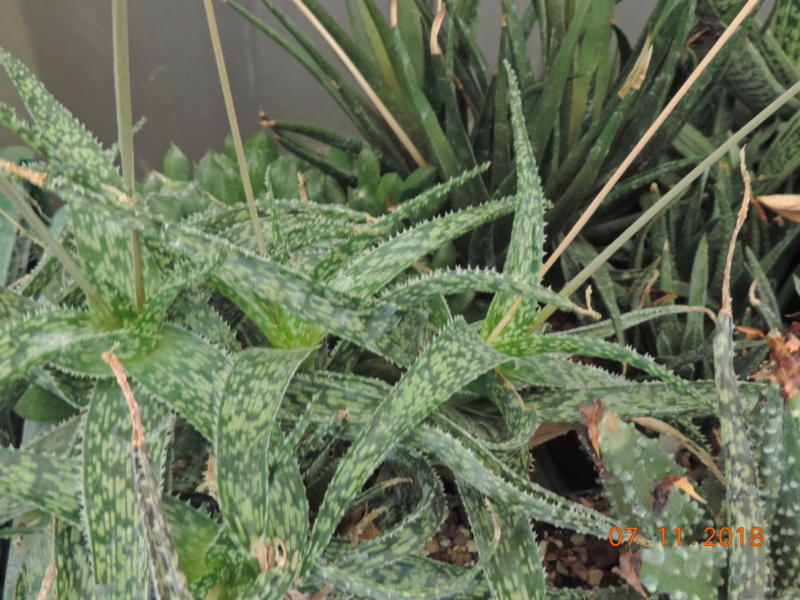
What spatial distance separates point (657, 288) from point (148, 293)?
418 millimetres

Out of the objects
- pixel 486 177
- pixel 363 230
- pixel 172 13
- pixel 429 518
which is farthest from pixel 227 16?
pixel 429 518

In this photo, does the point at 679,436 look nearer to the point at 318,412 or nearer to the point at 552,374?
the point at 552,374

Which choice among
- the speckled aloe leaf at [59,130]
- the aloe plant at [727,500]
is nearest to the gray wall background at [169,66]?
the speckled aloe leaf at [59,130]

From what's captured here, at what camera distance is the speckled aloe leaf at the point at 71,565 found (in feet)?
0.90

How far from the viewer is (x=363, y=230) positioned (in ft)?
1.08

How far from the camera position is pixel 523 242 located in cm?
34

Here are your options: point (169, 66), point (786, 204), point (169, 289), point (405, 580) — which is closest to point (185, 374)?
point (169, 289)

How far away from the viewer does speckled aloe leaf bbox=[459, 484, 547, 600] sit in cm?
29

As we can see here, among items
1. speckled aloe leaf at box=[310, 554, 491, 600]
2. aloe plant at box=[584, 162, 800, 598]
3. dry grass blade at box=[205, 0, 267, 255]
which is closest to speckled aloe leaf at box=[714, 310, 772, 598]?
aloe plant at box=[584, 162, 800, 598]

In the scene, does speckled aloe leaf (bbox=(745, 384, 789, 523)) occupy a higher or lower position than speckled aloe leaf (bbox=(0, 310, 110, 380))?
lower

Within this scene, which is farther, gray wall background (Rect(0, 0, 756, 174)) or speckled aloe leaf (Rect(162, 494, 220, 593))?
gray wall background (Rect(0, 0, 756, 174))

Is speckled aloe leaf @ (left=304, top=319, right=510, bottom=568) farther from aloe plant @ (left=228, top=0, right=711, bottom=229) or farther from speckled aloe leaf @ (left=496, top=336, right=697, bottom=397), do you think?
aloe plant @ (left=228, top=0, right=711, bottom=229)

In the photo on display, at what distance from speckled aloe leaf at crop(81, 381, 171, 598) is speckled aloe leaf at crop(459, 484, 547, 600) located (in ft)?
0.49

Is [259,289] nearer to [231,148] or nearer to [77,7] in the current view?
[231,148]
